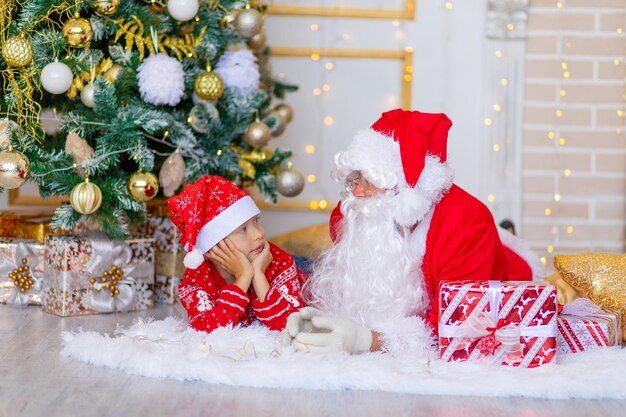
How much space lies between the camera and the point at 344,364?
218 centimetres

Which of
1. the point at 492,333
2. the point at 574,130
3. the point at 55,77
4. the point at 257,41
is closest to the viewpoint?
the point at 492,333

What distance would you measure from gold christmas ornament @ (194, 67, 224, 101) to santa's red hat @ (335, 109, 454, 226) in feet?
2.53

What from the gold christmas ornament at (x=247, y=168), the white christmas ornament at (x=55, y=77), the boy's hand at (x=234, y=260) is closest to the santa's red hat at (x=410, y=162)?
the boy's hand at (x=234, y=260)

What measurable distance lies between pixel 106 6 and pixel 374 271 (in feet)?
4.12

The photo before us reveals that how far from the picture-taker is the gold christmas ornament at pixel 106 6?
9.67 ft

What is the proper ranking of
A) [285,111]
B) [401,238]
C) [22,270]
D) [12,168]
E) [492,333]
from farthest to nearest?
[285,111] → [22,270] → [12,168] → [401,238] → [492,333]

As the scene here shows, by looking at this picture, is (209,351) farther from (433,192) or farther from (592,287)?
(592,287)

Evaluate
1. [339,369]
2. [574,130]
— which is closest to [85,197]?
[339,369]

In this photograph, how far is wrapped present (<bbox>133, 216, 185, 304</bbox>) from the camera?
327 centimetres

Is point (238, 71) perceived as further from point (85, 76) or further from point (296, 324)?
point (296, 324)

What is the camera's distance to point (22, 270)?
3.17 metres

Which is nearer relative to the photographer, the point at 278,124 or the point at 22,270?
the point at 22,270

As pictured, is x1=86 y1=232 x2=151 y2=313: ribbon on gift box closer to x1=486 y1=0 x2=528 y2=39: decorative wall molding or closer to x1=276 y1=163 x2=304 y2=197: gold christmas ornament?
x1=276 y1=163 x2=304 y2=197: gold christmas ornament

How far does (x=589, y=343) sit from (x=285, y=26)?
2.27 metres
